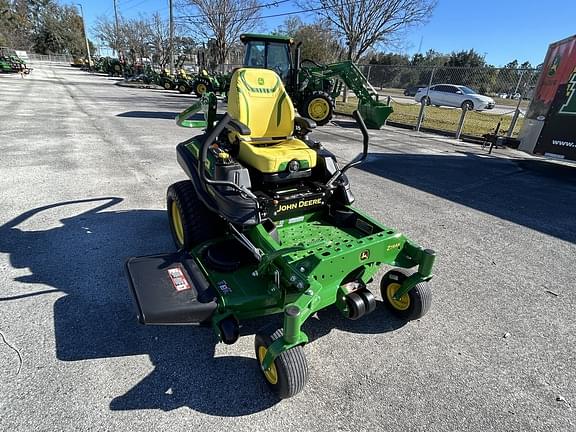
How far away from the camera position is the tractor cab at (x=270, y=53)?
1050 cm

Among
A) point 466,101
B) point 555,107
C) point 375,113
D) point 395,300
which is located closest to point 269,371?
point 395,300

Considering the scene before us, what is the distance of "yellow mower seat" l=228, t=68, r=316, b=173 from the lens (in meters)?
3.13

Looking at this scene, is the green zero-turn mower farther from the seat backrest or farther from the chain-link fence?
the chain-link fence

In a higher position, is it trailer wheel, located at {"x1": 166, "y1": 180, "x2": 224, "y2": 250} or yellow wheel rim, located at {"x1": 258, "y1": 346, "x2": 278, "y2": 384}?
trailer wheel, located at {"x1": 166, "y1": 180, "x2": 224, "y2": 250}

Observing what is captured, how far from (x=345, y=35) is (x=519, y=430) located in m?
19.1

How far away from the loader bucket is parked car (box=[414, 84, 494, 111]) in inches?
296

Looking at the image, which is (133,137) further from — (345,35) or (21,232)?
(345,35)

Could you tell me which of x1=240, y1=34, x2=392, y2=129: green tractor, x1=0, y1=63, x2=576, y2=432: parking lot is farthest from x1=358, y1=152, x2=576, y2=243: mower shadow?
x1=240, y1=34, x2=392, y2=129: green tractor

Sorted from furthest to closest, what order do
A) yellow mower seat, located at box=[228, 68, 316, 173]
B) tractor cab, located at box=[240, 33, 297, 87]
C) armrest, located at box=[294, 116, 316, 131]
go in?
1. tractor cab, located at box=[240, 33, 297, 87]
2. armrest, located at box=[294, 116, 316, 131]
3. yellow mower seat, located at box=[228, 68, 316, 173]

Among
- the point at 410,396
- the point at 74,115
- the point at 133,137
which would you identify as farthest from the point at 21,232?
the point at 74,115

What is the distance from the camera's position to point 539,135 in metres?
7.34

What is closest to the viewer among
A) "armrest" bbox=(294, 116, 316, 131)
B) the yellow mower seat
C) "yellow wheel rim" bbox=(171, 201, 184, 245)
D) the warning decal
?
the warning decal

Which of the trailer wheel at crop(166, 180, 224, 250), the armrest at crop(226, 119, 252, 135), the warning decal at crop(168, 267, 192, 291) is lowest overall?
the warning decal at crop(168, 267, 192, 291)

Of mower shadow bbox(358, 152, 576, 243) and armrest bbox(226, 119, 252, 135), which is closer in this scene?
armrest bbox(226, 119, 252, 135)
